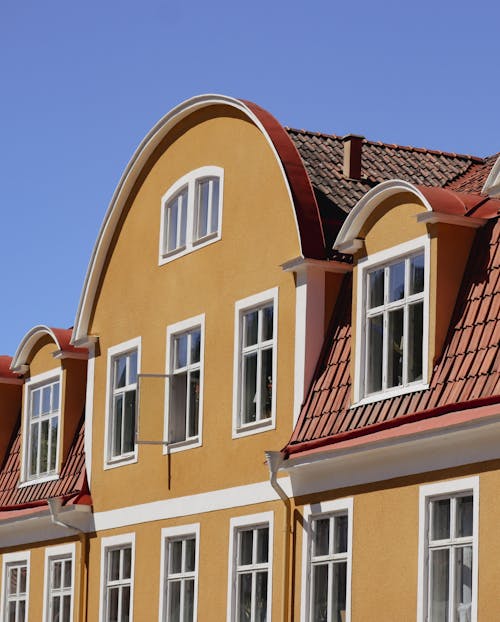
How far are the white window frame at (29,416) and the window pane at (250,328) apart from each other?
6.75 metres

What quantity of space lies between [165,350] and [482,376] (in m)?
8.42

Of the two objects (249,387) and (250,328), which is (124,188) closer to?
(250,328)

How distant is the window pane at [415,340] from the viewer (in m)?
20.5

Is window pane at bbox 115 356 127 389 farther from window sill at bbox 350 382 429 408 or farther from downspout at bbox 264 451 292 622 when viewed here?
window sill at bbox 350 382 429 408

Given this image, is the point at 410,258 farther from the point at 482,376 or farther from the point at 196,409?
the point at 196,409

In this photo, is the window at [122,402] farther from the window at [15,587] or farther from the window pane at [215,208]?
the window at [15,587]

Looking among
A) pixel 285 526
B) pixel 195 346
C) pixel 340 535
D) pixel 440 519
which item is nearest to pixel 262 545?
pixel 285 526

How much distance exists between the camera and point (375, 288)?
2158 centimetres

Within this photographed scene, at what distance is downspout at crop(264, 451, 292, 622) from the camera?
869 inches

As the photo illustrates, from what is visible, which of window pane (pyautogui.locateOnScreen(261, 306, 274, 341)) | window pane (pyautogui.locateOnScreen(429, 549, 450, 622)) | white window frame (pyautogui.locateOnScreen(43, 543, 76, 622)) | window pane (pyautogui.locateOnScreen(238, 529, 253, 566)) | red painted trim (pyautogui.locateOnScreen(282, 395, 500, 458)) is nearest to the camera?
red painted trim (pyautogui.locateOnScreen(282, 395, 500, 458))

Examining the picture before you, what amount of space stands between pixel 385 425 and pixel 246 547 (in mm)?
4360

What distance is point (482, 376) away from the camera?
18.8 metres

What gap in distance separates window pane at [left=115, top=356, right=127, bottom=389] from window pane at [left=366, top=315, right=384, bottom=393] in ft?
24.0

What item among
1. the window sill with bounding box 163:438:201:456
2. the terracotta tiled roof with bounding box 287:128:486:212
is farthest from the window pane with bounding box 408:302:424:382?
the window sill with bounding box 163:438:201:456
